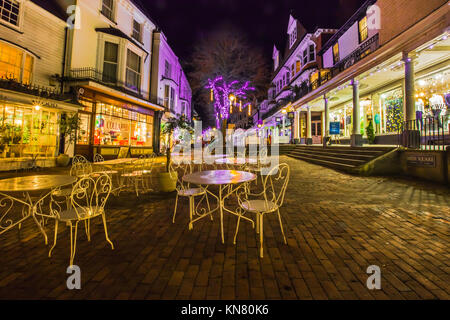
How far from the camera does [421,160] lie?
21.7 feet

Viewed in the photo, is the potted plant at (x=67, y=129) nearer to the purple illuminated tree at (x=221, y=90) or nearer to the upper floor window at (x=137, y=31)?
the upper floor window at (x=137, y=31)

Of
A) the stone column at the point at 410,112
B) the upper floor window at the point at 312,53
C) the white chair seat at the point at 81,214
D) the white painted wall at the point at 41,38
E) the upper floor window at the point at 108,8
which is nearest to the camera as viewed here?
the white chair seat at the point at 81,214

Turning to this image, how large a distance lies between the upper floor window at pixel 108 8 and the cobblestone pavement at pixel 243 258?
15.4 m

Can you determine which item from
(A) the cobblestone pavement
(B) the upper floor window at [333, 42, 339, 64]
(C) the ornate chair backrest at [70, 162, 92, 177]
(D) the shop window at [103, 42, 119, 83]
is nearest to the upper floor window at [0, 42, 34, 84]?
(D) the shop window at [103, 42, 119, 83]

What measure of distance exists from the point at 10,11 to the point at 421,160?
18.2 m

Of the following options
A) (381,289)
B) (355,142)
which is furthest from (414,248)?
(355,142)

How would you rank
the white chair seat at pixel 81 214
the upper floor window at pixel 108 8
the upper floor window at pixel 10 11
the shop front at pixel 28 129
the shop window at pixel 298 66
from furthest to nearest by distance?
1. the shop window at pixel 298 66
2. the upper floor window at pixel 108 8
3. the upper floor window at pixel 10 11
4. the shop front at pixel 28 129
5. the white chair seat at pixel 81 214

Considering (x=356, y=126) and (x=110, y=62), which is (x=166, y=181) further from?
(x=110, y=62)

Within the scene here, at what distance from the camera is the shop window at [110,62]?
13.2m

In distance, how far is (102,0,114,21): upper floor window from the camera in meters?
13.1

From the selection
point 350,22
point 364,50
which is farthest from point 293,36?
point 364,50

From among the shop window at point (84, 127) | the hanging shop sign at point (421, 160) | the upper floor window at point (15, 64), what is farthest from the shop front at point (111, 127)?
the hanging shop sign at point (421, 160)

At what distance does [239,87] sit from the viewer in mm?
17641
